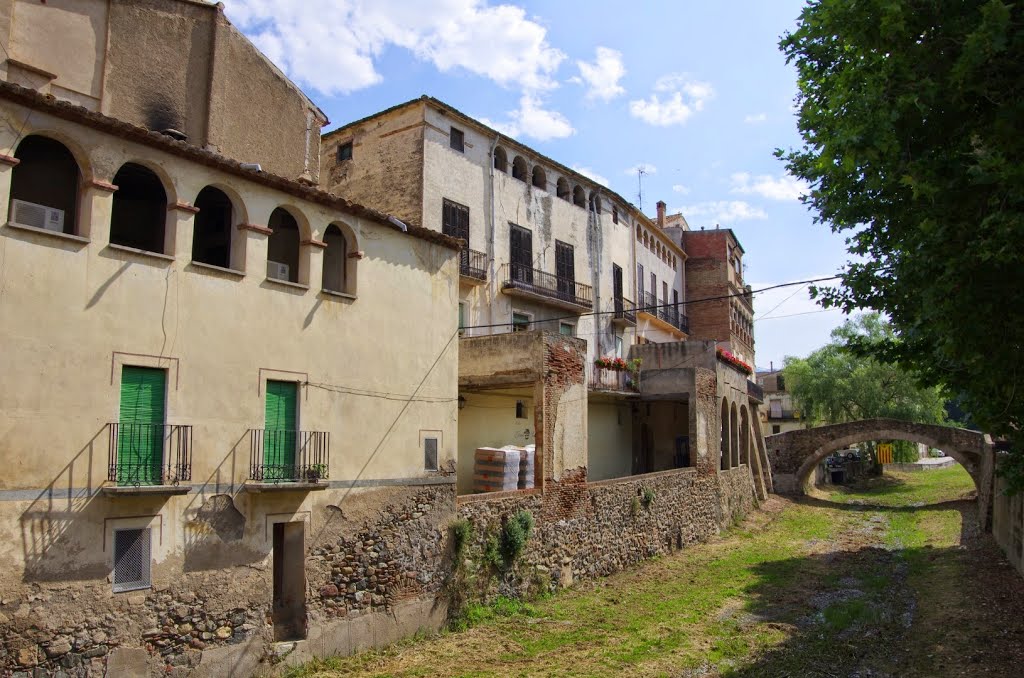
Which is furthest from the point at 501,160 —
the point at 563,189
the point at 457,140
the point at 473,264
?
the point at 473,264

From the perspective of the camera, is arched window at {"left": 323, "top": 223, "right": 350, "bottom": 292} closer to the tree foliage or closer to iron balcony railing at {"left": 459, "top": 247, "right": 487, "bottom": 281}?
iron balcony railing at {"left": 459, "top": 247, "right": 487, "bottom": 281}

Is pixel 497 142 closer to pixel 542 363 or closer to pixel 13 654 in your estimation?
pixel 542 363

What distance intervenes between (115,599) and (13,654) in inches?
49.1

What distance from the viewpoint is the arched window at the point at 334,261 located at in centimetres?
1412

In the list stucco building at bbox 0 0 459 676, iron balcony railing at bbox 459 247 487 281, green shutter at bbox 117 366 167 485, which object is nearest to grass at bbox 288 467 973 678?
stucco building at bbox 0 0 459 676

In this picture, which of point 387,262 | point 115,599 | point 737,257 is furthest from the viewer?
point 737,257

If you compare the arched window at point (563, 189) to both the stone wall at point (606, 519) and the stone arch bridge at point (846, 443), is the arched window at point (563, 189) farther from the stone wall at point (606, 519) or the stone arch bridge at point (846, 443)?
the stone arch bridge at point (846, 443)

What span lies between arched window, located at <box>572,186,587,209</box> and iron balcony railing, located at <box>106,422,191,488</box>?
19247 mm

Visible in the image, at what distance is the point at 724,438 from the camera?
30.7 meters

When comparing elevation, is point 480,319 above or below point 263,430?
above

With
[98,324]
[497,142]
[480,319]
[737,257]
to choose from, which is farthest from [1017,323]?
[737,257]

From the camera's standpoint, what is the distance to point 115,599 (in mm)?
10117

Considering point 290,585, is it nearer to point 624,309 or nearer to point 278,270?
point 278,270

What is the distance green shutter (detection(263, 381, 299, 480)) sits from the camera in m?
12.1
